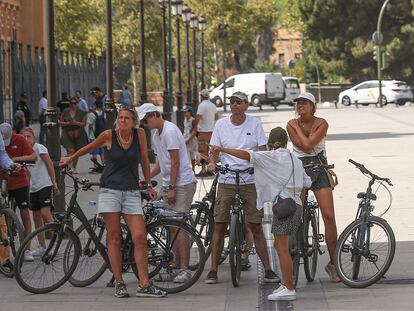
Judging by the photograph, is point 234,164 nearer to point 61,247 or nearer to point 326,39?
point 61,247

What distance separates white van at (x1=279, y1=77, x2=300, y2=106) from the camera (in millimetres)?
81812

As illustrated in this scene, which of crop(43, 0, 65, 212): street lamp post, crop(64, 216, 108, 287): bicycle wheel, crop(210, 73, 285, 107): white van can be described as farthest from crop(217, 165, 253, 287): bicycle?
crop(210, 73, 285, 107): white van

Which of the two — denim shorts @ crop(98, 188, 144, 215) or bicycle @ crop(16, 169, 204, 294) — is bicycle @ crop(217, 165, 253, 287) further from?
denim shorts @ crop(98, 188, 144, 215)

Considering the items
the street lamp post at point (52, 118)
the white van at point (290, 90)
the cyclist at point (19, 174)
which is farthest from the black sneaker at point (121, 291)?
the white van at point (290, 90)

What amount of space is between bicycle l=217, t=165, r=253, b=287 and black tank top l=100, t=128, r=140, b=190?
884 millimetres

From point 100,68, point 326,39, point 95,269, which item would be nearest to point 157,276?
point 95,269

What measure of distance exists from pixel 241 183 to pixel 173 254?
91 cm

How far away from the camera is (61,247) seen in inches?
461

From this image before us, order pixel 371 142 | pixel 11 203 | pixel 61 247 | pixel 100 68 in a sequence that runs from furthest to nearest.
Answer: pixel 100 68, pixel 371 142, pixel 11 203, pixel 61 247

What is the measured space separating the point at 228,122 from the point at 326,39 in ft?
240

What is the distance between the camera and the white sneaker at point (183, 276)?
11.7m

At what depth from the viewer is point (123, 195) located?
37.0 feet

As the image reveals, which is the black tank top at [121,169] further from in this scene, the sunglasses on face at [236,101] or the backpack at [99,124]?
the backpack at [99,124]

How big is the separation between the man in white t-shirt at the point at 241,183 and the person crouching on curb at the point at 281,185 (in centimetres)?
90
